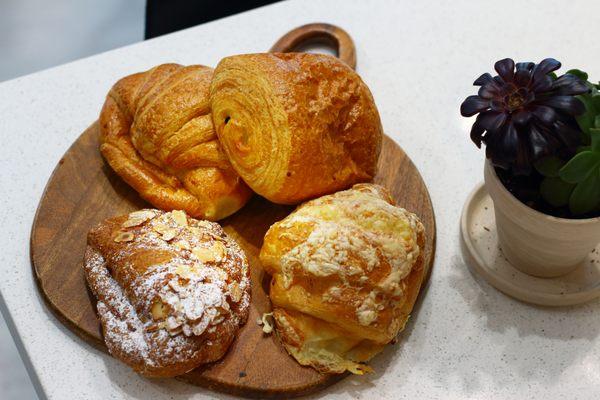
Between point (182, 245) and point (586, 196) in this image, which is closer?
point (586, 196)

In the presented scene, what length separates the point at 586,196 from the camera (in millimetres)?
900

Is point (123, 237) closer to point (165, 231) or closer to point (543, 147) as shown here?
point (165, 231)

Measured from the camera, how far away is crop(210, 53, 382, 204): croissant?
103cm

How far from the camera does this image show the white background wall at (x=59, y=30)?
244 cm

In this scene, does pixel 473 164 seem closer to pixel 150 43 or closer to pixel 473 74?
pixel 473 74

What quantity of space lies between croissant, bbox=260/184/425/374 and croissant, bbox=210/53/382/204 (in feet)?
0.21

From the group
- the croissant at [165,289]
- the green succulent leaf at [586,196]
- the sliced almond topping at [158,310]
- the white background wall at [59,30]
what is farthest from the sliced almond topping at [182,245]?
the white background wall at [59,30]

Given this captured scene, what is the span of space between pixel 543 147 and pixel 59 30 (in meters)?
2.20

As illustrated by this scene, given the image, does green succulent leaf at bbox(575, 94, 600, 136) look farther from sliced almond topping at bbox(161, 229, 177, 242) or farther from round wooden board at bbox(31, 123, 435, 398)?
sliced almond topping at bbox(161, 229, 177, 242)

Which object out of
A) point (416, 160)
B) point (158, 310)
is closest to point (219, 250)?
point (158, 310)

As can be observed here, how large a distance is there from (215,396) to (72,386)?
0.23m

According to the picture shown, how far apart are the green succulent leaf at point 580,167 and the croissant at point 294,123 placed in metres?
0.35

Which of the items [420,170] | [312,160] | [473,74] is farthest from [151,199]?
[473,74]

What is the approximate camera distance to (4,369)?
1.76m
